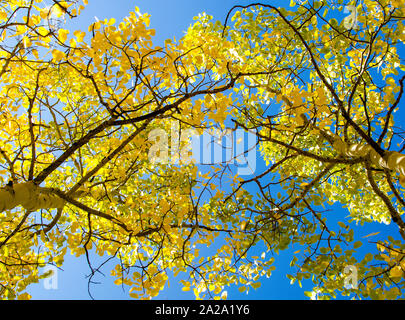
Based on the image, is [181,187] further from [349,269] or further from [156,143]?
[349,269]

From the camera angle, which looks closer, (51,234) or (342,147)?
(342,147)

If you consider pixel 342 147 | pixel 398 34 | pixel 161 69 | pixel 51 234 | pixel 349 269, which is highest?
pixel 398 34

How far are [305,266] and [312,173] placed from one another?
3397 millimetres

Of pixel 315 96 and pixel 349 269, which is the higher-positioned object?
pixel 315 96

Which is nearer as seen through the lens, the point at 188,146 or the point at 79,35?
the point at 79,35

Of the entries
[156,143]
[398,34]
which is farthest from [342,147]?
[156,143]

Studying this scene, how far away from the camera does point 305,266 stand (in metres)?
2.88

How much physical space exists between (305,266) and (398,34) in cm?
311

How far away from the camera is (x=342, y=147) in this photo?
2.59 meters
